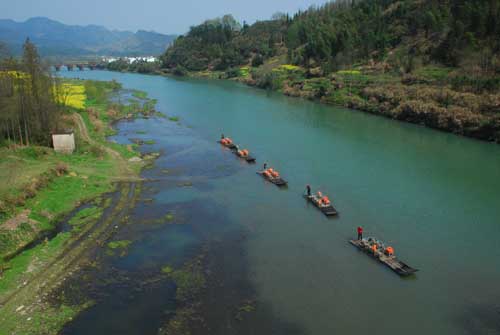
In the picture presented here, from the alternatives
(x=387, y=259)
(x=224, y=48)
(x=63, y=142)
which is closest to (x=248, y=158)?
(x=63, y=142)

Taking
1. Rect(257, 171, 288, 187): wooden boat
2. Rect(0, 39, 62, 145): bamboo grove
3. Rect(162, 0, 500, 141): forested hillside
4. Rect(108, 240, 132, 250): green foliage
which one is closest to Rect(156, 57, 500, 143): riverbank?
Rect(162, 0, 500, 141): forested hillside

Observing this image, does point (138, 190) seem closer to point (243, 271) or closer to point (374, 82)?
point (243, 271)

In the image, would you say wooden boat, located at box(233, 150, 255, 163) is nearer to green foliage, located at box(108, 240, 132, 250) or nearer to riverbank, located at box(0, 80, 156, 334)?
riverbank, located at box(0, 80, 156, 334)

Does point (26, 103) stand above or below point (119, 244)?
above

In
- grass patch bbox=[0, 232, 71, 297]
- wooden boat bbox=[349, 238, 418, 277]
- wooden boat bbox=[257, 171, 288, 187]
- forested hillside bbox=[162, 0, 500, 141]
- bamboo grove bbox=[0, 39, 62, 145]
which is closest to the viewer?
grass patch bbox=[0, 232, 71, 297]

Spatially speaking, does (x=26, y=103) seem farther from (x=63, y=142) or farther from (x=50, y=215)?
(x=50, y=215)

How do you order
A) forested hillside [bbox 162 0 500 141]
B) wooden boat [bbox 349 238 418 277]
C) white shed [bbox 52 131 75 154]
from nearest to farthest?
wooden boat [bbox 349 238 418 277]
white shed [bbox 52 131 75 154]
forested hillside [bbox 162 0 500 141]

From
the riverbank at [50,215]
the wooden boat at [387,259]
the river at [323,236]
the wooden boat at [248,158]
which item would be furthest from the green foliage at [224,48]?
the wooden boat at [387,259]
